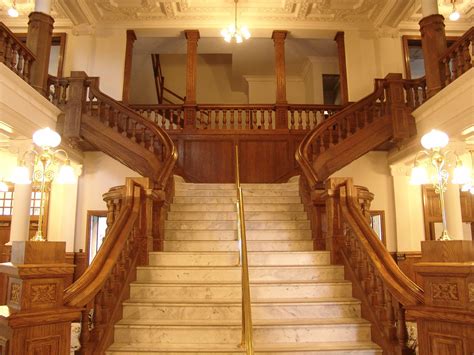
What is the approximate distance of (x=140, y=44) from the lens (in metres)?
10.1

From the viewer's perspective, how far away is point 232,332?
336 centimetres

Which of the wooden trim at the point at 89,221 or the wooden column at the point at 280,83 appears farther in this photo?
the wooden column at the point at 280,83

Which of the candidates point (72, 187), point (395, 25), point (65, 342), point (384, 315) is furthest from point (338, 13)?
point (65, 342)

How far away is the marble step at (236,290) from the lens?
12.7 feet

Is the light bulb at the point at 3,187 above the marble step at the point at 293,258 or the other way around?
above

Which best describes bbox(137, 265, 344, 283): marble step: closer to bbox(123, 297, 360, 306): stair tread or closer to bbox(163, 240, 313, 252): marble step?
Answer: bbox(123, 297, 360, 306): stair tread

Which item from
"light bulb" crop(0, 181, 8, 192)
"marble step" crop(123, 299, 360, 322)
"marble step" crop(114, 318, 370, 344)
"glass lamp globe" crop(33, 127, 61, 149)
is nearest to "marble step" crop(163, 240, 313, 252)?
"marble step" crop(123, 299, 360, 322)

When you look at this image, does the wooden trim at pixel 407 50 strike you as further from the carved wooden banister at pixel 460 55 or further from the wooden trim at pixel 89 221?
the wooden trim at pixel 89 221

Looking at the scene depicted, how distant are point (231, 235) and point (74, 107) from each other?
399cm

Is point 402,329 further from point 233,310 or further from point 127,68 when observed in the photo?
point 127,68

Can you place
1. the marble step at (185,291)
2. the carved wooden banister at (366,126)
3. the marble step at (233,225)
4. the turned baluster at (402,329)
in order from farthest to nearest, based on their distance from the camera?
the carved wooden banister at (366,126) < the marble step at (233,225) < the marble step at (185,291) < the turned baluster at (402,329)

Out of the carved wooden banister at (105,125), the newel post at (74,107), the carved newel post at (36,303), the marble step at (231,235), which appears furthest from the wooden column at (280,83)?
the carved newel post at (36,303)

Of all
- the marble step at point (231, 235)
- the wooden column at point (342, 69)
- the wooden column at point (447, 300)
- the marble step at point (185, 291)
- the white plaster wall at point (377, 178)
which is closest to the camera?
the wooden column at point (447, 300)

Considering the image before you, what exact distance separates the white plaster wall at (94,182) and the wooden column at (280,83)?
330 centimetres
